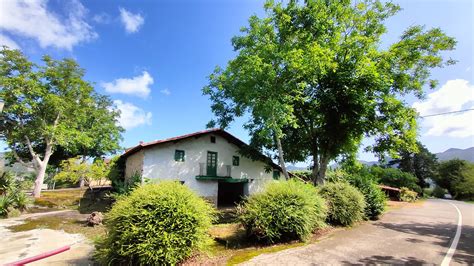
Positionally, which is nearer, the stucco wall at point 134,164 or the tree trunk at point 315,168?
the tree trunk at point 315,168

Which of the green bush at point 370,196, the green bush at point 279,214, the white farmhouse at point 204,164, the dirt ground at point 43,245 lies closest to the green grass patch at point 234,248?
the green bush at point 279,214

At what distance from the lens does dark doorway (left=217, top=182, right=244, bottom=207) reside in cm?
2417

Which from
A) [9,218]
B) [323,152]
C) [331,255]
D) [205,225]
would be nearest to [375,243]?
[331,255]

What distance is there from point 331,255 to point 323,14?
14.7 m

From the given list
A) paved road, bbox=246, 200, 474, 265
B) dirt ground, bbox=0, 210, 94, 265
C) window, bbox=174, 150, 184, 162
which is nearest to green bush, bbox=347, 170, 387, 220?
paved road, bbox=246, 200, 474, 265

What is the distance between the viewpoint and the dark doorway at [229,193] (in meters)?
24.2

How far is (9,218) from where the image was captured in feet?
51.0

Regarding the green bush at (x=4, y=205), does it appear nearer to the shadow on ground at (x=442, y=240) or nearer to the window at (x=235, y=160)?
the window at (x=235, y=160)

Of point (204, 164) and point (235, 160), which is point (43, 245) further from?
point (235, 160)

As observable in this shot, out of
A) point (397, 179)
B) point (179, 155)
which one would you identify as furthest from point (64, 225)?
point (397, 179)

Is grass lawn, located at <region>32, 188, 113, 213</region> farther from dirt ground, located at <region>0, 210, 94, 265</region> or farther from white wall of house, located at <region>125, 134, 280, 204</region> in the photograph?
dirt ground, located at <region>0, 210, 94, 265</region>

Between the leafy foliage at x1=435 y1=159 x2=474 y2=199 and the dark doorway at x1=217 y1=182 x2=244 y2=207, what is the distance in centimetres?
5483

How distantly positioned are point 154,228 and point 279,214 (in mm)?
4393

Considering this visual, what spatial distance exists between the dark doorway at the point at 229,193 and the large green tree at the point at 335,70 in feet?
28.3
